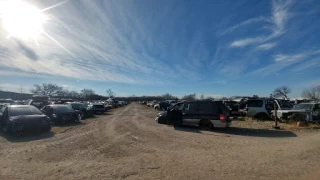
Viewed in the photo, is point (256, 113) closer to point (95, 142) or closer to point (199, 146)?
point (199, 146)

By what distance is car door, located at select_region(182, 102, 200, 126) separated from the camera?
15.3 m

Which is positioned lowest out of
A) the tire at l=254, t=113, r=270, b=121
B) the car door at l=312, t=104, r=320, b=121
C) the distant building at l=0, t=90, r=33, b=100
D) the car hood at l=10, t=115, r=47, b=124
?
the car hood at l=10, t=115, r=47, b=124

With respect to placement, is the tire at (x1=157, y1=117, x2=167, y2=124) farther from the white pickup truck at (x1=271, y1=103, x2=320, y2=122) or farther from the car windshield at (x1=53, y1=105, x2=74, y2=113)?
the white pickup truck at (x1=271, y1=103, x2=320, y2=122)

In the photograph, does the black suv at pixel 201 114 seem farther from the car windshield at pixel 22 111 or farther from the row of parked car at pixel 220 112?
the car windshield at pixel 22 111

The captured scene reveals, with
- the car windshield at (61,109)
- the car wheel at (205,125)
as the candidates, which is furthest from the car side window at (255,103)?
the car windshield at (61,109)

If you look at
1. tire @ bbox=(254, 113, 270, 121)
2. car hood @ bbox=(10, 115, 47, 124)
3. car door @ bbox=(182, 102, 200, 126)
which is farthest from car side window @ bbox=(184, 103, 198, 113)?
car hood @ bbox=(10, 115, 47, 124)

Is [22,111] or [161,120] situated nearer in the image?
[22,111]

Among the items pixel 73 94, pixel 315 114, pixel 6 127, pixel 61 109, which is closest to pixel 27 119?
pixel 6 127

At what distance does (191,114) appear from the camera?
51.2 feet

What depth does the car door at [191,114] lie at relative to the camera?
1534cm

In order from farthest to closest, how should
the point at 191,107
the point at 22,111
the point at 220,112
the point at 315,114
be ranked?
the point at 315,114
the point at 191,107
the point at 220,112
the point at 22,111

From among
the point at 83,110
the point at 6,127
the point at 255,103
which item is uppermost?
the point at 255,103

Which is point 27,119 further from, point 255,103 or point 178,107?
point 255,103

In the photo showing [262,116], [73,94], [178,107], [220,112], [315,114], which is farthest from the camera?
[73,94]
